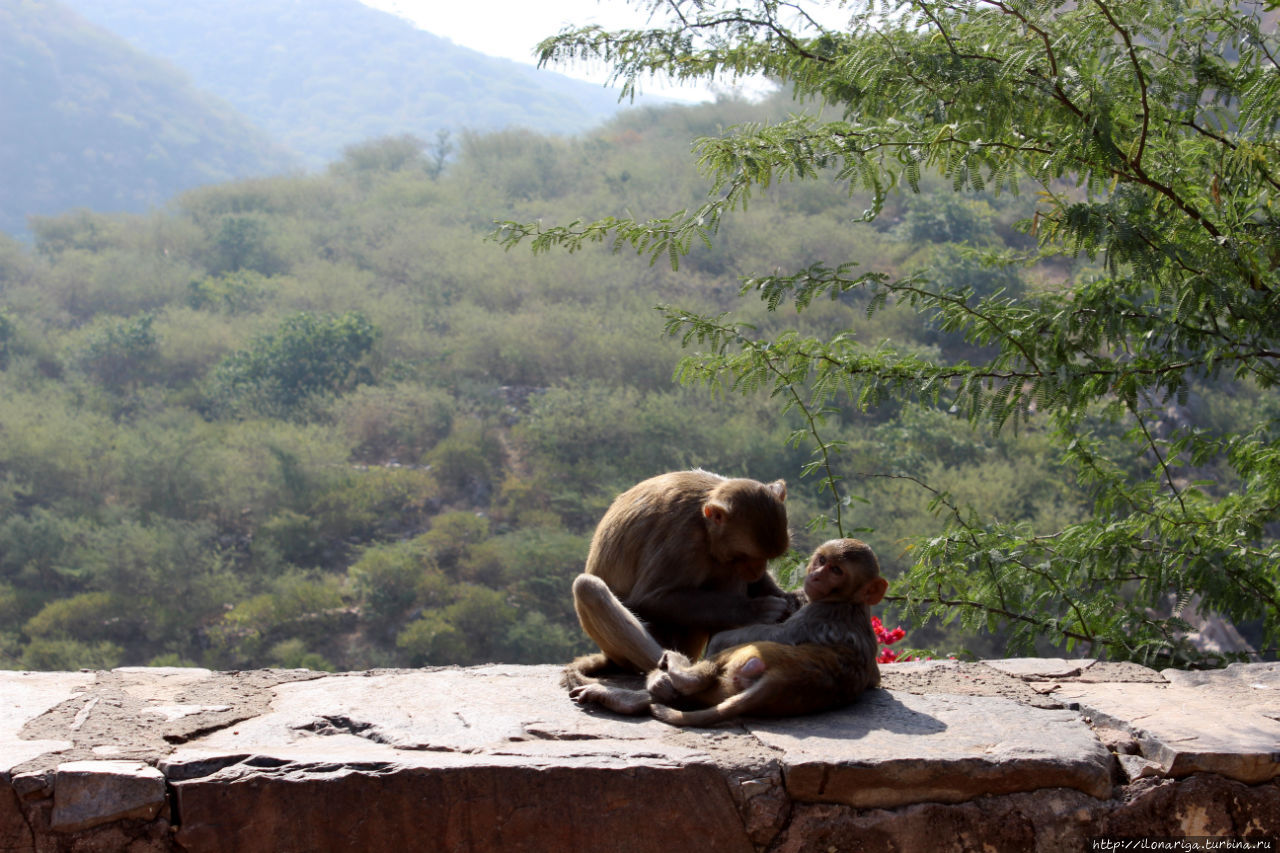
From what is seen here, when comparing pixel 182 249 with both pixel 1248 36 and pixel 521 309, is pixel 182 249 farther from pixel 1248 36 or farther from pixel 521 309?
pixel 1248 36

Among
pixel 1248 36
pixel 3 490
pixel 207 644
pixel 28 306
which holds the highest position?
pixel 1248 36

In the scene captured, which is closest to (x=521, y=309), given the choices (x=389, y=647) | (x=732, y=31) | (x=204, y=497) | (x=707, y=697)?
(x=204, y=497)

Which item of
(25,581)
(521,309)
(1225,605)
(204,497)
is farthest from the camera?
(521,309)

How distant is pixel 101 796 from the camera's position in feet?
7.43

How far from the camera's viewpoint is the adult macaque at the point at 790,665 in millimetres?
2604

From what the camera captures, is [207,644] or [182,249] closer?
[207,644]

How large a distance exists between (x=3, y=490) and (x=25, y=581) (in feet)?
7.19

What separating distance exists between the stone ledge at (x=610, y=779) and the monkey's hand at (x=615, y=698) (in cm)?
4

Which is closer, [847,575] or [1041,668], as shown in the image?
[847,575]

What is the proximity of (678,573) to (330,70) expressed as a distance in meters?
86.4

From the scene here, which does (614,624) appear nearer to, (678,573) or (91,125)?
(678,573)

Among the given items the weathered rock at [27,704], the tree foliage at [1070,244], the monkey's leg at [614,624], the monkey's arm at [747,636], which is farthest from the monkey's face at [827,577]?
the weathered rock at [27,704]

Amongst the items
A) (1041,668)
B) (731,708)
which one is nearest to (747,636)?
(731,708)

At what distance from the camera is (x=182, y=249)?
32.2 m
